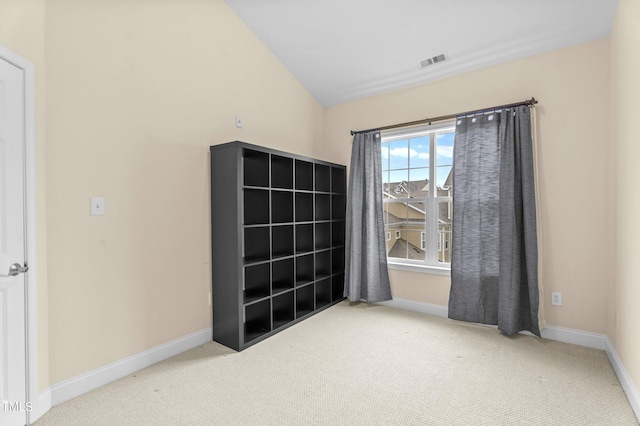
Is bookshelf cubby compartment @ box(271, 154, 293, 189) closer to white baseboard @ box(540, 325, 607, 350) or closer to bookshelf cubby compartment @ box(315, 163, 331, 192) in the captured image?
bookshelf cubby compartment @ box(315, 163, 331, 192)

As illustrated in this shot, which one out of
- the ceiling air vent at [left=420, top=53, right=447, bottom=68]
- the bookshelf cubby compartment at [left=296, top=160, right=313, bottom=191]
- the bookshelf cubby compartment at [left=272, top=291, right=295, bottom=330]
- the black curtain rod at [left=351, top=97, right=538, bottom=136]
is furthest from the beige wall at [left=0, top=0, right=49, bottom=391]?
the ceiling air vent at [left=420, top=53, right=447, bottom=68]

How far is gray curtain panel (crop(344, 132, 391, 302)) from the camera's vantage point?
3.66m

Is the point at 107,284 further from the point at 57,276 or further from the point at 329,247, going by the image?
the point at 329,247

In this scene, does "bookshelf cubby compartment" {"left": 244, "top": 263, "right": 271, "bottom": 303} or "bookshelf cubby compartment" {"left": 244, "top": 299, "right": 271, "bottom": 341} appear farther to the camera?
"bookshelf cubby compartment" {"left": 244, "top": 263, "right": 271, "bottom": 303}

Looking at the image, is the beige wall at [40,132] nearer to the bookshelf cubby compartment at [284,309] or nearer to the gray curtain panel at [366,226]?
the bookshelf cubby compartment at [284,309]

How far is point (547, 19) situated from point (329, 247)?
9.49ft

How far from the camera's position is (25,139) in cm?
172

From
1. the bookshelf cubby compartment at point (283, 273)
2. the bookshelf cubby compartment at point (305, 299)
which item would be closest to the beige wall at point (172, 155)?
the bookshelf cubby compartment at point (283, 273)

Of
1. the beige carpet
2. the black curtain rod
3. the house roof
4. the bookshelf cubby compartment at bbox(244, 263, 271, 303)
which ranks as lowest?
the beige carpet

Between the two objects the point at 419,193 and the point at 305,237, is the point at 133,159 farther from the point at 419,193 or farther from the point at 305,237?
the point at 419,193

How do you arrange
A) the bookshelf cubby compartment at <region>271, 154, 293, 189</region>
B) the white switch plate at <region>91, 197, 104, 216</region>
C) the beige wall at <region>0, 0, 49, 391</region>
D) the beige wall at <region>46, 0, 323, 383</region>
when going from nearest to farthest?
the beige wall at <region>0, 0, 49, 391</region> → the beige wall at <region>46, 0, 323, 383</region> → the white switch plate at <region>91, 197, 104, 216</region> → the bookshelf cubby compartment at <region>271, 154, 293, 189</region>

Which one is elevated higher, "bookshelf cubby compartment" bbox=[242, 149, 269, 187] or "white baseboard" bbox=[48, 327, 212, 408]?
"bookshelf cubby compartment" bbox=[242, 149, 269, 187]

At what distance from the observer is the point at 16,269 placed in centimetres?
165

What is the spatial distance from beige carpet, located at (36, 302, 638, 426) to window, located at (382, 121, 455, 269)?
1001 mm
